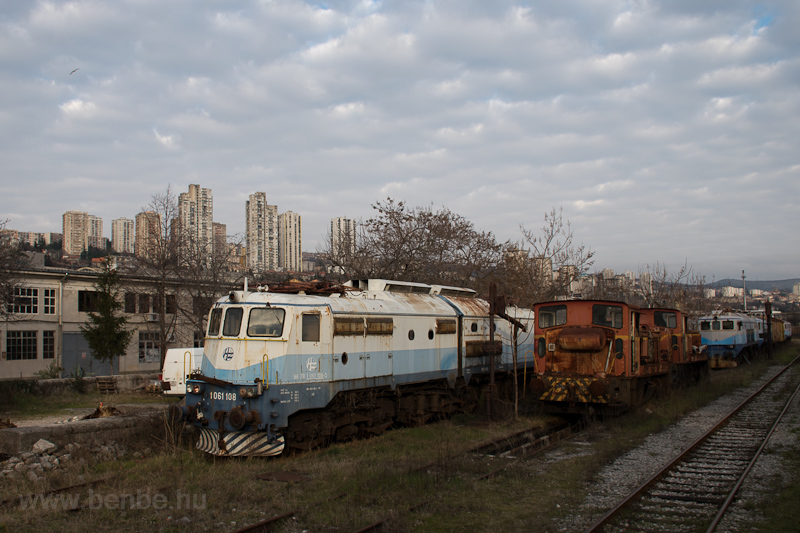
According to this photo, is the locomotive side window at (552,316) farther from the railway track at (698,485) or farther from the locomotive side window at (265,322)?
the locomotive side window at (265,322)

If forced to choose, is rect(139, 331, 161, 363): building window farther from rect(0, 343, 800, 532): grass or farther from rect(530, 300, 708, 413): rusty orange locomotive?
rect(530, 300, 708, 413): rusty orange locomotive

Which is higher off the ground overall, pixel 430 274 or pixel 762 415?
pixel 430 274

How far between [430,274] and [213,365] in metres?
20.5

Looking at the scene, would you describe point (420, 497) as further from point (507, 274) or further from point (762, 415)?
point (507, 274)

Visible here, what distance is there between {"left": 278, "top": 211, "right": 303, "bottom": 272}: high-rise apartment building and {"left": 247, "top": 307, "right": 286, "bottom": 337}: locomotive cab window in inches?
3254

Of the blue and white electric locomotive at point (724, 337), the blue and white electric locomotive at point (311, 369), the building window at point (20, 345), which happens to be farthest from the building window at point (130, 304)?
the blue and white electric locomotive at point (724, 337)

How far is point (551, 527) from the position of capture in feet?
24.4

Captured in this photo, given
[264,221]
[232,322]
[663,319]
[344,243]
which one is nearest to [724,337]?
[663,319]

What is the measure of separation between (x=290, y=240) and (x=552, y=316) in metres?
84.3

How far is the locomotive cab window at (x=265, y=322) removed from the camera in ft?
36.8

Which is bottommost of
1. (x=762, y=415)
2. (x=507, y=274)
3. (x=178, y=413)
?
(x=762, y=415)

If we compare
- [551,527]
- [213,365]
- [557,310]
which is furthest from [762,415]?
[213,365]

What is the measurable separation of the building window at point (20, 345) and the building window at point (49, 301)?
1.45m

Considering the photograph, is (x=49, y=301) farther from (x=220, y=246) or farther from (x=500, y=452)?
(x=500, y=452)
